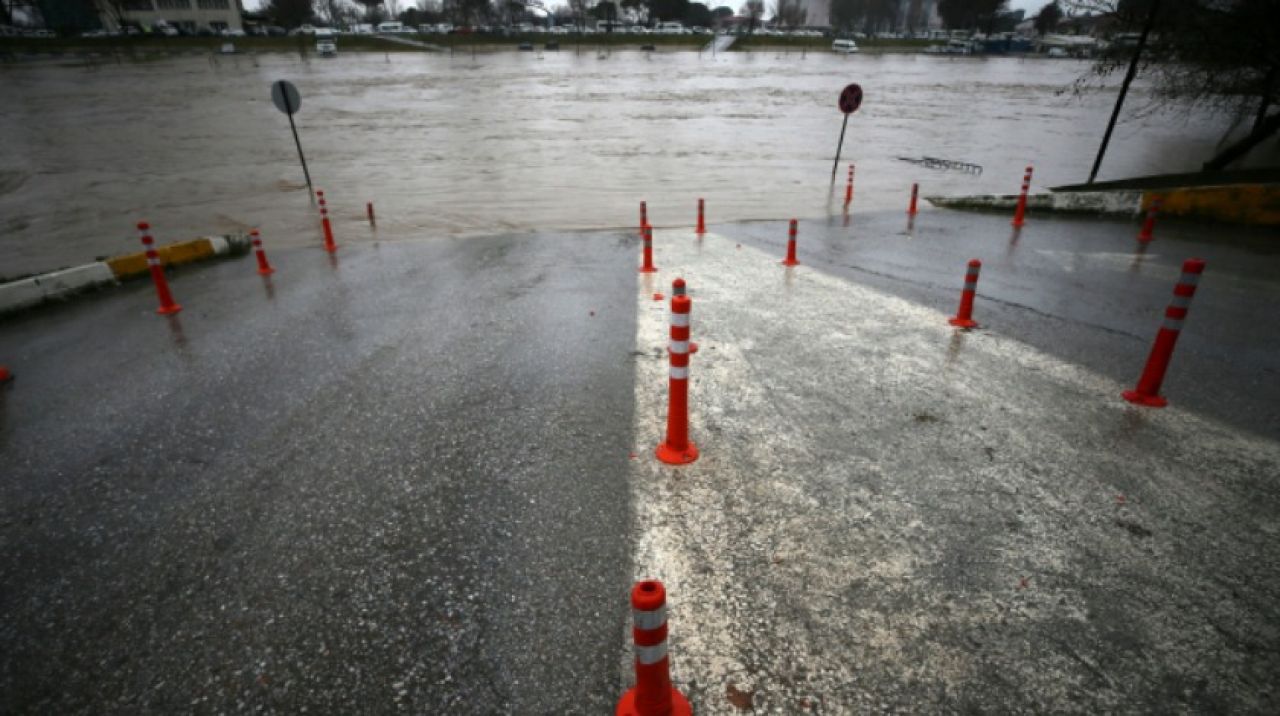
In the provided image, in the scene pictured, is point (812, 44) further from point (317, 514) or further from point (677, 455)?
point (317, 514)

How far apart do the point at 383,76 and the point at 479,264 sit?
49.5 meters

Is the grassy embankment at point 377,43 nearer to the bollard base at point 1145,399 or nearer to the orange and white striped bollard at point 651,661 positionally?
the bollard base at point 1145,399

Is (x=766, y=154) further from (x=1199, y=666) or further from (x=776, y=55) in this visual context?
(x=776, y=55)

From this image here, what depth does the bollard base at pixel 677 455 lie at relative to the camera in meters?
4.47

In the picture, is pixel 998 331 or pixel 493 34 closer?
pixel 998 331

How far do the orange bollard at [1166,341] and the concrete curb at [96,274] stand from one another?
13.3 meters

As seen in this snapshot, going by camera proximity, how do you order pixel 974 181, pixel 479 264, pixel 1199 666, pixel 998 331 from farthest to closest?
1. pixel 974 181
2. pixel 479 264
3. pixel 998 331
4. pixel 1199 666

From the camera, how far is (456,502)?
160 inches

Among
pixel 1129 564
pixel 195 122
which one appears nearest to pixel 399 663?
pixel 1129 564

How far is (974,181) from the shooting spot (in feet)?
62.5

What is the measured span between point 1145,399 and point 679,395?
4.32m

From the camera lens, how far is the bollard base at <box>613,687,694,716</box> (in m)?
2.56

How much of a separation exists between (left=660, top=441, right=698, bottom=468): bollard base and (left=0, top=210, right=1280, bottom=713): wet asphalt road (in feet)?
0.54

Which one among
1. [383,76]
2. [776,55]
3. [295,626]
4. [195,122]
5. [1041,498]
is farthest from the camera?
[776,55]
